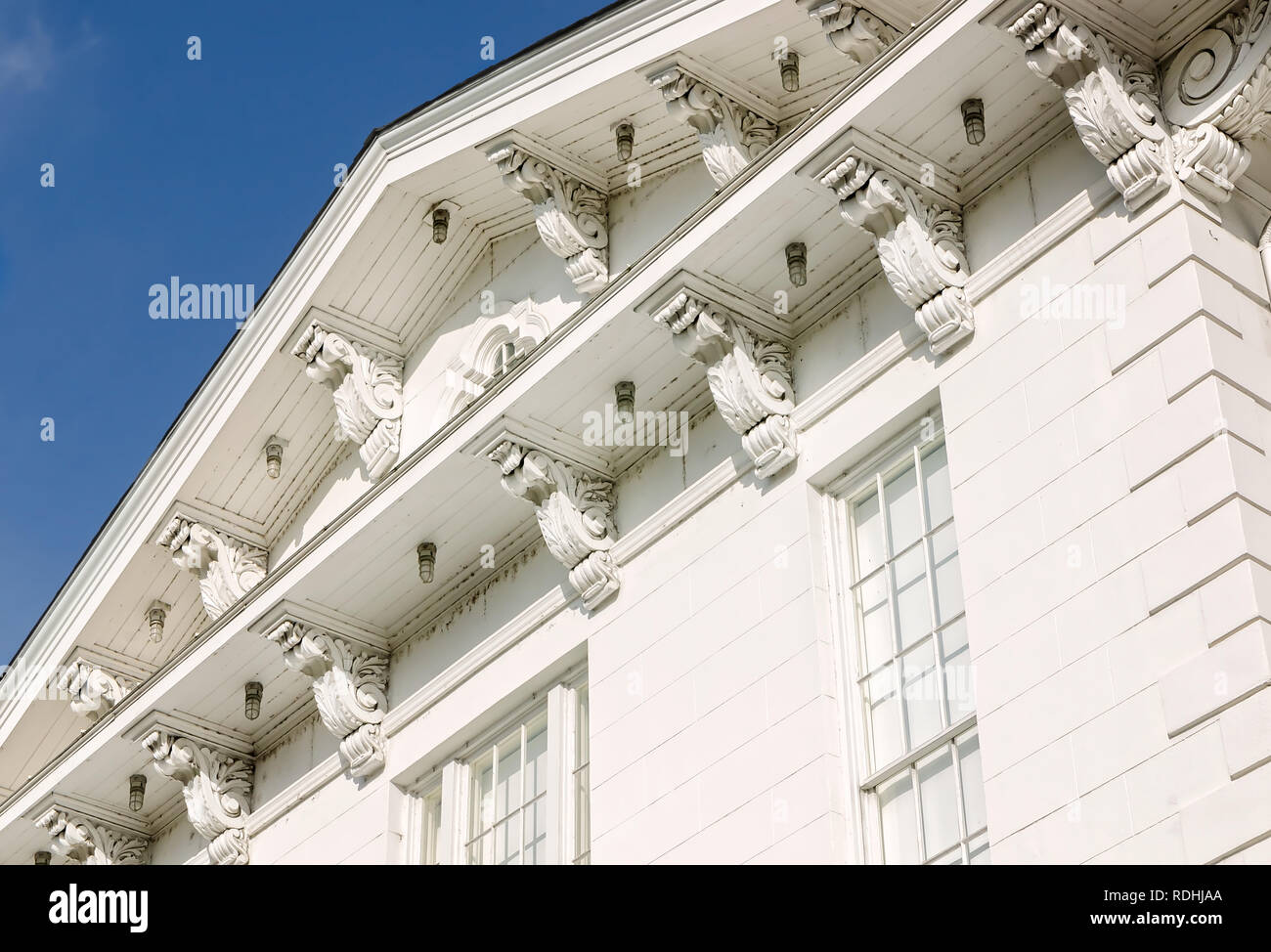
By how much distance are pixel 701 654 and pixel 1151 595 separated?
366 centimetres

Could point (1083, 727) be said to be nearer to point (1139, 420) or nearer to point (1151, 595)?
point (1151, 595)

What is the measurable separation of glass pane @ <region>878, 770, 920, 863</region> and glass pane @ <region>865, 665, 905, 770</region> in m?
0.18

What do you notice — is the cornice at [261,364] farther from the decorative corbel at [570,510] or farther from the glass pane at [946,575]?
the glass pane at [946,575]

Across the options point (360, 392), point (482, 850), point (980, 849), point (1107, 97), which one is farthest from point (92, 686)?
point (1107, 97)

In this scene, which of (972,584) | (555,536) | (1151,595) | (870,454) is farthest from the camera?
(555,536)

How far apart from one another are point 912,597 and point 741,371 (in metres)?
2.16

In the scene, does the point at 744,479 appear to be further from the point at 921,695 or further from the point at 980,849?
the point at 980,849

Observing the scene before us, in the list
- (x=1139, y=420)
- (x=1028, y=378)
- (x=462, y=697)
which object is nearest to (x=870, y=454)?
(x=1028, y=378)

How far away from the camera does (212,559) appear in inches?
729

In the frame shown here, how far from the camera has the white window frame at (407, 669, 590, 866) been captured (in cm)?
Result: 1439

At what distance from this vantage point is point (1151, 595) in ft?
35.4

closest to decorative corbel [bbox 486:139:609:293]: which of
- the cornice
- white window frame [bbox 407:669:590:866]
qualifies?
the cornice

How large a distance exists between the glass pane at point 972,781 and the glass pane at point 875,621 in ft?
3.16
